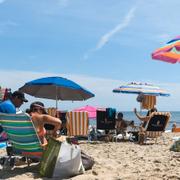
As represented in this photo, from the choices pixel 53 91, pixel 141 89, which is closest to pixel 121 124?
pixel 141 89

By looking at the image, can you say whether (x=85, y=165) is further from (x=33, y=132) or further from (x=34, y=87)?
(x=34, y=87)

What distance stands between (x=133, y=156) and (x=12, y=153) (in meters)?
2.31

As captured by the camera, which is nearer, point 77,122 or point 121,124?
point 77,122

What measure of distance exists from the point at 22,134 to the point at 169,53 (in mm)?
2822

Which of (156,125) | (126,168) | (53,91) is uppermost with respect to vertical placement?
(53,91)

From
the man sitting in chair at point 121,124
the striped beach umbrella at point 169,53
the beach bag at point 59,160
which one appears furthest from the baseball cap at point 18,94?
the man sitting in chair at point 121,124

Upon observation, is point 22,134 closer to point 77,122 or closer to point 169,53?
point 169,53

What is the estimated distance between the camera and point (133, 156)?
6.79 meters

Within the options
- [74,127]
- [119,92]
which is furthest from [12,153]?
[119,92]

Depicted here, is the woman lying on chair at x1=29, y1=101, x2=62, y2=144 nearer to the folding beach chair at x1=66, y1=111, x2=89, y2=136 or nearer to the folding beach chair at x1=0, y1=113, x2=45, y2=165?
the folding beach chair at x1=0, y1=113, x2=45, y2=165

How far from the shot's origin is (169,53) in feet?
21.3

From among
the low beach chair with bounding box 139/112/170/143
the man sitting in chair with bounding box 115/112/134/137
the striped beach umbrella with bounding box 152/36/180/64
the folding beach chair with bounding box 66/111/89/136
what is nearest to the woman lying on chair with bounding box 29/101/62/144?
the striped beach umbrella with bounding box 152/36/180/64

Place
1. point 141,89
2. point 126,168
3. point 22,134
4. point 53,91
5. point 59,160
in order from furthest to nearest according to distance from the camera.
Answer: point 141,89
point 53,91
point 126,168
point 22,134
point 59,160

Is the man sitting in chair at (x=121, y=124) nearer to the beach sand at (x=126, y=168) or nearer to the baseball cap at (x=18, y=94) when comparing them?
the beach sand at (x=126, y=168)
